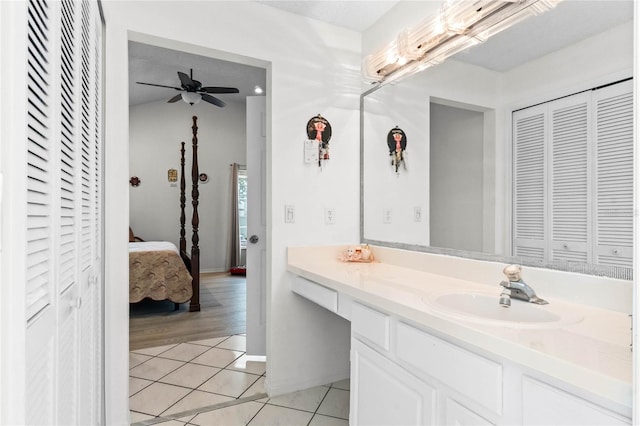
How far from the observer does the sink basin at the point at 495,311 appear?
1109mm

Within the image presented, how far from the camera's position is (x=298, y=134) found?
2361 millimetres

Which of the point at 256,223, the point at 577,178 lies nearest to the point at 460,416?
the point at 577,178

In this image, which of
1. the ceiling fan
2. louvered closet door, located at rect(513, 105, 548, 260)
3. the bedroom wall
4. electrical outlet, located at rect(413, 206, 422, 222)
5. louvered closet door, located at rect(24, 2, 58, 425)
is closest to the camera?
louvered closet door, located at rect(24, 2, 58, 425)

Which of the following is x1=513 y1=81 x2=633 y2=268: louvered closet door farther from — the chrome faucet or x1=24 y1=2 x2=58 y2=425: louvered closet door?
x1=24 y1=2 x2=58 y2=425: louvered closet door

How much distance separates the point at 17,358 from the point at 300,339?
1944 millimetres

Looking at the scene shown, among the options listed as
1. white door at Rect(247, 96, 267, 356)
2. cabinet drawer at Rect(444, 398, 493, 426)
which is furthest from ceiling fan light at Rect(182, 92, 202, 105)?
cabinet drawer at Rect(444, 398, 493, 426)

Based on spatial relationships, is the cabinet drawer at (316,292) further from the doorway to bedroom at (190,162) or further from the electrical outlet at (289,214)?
the doorway to bedroom at (190,162)

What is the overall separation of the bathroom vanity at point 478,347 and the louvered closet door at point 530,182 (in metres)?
0.12

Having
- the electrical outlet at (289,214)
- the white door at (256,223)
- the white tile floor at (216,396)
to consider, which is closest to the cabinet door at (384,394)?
the white tile floor at (216,396)

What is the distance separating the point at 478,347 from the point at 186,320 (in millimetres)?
3436

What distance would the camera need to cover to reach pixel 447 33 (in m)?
1.83

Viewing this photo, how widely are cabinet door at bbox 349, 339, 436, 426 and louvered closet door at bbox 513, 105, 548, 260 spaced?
28.5 inches

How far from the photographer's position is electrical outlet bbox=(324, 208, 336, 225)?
2.46 meters

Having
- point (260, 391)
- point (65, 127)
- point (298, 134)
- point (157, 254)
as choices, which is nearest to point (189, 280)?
point (157, 254)
